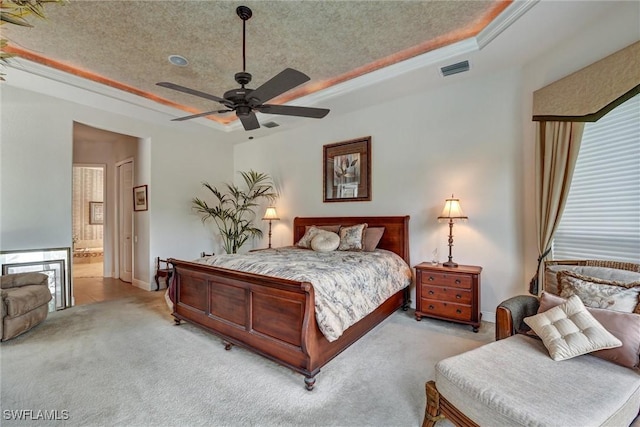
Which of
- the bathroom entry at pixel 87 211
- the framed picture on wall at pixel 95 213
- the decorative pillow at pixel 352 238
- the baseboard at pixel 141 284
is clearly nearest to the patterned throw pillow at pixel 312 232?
the decorative pillow at pixel 352 238

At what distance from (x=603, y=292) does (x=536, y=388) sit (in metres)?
1.00

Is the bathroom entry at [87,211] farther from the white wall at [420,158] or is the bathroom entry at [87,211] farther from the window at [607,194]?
the window at [607,194]

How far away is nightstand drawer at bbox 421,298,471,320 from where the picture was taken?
3.23 metres

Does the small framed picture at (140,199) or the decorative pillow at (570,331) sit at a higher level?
the small framed picture at (140,199)

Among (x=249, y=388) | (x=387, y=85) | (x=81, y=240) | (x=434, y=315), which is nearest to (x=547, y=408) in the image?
(x=249, y=388)

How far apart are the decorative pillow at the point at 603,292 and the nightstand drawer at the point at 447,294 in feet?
→ 3.93

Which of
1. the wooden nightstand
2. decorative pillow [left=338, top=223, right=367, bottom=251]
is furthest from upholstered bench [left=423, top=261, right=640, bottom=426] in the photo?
decorative pillow [left=338, top=223, right=367, bottom=251]

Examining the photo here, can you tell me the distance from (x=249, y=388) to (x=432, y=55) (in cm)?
376

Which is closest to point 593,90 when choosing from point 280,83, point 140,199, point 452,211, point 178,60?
point 452,211

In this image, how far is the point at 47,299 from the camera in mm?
3361

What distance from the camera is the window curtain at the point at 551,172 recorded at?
268 cm

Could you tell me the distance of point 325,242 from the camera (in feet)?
13.1

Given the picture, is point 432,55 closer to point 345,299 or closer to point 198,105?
point 345,299

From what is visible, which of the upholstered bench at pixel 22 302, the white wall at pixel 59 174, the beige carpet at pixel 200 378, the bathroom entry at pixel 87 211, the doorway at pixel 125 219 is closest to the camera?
the beige carpet at pixel 200 378
